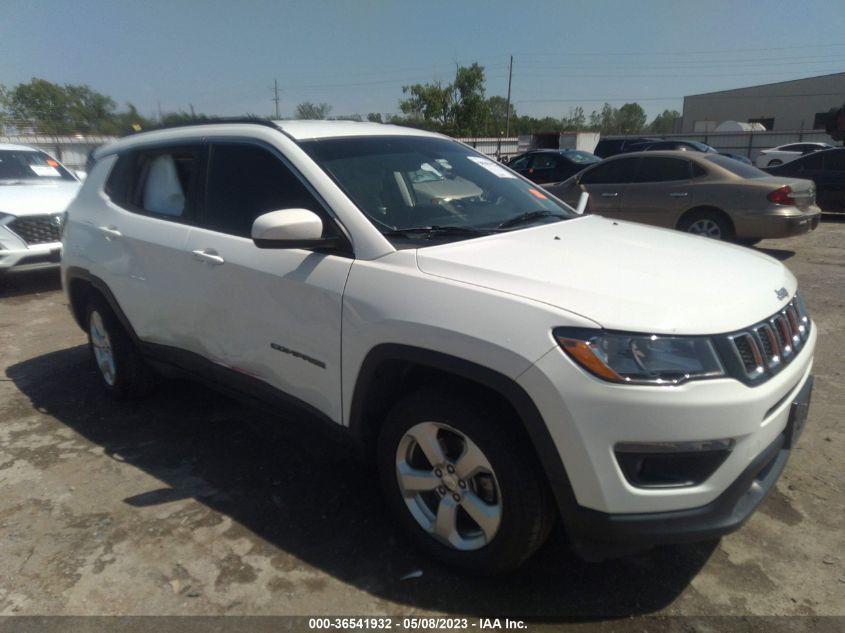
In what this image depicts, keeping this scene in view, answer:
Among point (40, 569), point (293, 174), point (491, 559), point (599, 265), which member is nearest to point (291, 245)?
point (293, 174)

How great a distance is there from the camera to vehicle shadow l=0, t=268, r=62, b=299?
7785mm

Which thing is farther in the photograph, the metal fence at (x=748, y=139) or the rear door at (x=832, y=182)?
the metal fence at (x=748, y=139)

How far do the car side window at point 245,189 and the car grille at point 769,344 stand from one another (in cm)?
180

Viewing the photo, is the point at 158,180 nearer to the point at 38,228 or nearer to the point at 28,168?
the point at 38,228

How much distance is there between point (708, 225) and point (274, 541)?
25.4ft

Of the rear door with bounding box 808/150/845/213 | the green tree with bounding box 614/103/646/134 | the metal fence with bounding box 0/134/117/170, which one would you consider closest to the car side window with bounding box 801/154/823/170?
the rear door with bounding box 808/150/845/213

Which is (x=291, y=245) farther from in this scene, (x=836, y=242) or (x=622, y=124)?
(x=622, y=124)

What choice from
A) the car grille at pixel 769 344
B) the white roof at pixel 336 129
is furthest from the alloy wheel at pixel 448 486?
the white roof at pixel 336 129

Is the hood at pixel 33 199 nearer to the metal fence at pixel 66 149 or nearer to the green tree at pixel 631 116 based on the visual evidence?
the metal fence at pixel 66 149

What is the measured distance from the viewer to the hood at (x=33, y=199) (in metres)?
7.67

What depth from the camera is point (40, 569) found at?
262 centimetres

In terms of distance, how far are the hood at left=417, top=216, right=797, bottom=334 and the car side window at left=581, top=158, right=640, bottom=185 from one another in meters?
6.79

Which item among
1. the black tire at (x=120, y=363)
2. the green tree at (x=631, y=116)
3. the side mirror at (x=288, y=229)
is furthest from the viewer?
the green tree at (x=631, y=116)

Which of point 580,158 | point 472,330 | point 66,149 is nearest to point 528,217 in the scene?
point 472,330
